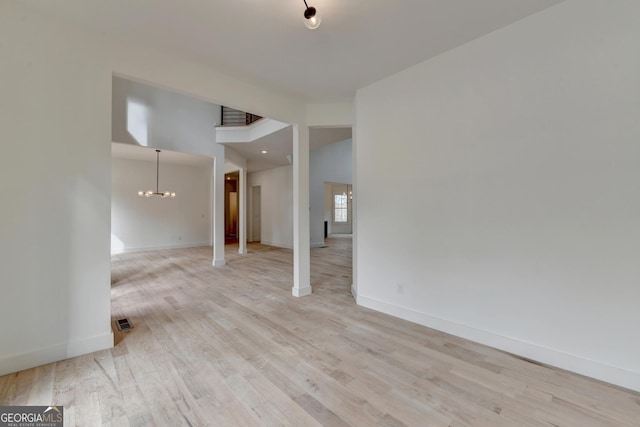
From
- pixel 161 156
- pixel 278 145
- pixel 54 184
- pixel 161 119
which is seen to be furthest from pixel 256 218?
pixel 54 184

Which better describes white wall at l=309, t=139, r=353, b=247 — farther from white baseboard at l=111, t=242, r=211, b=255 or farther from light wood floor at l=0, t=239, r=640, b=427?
light wood floor at l=0, t=239, r=640, b=427

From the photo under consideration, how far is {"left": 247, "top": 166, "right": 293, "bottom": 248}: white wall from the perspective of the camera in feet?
28.2

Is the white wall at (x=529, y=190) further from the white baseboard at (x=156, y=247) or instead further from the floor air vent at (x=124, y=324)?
the white baseboard at (x=156, y=247)

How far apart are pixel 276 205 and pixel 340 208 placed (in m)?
4.90

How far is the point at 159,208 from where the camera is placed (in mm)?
8281

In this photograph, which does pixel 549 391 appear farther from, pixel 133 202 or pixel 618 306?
Answer: pixel 133 202

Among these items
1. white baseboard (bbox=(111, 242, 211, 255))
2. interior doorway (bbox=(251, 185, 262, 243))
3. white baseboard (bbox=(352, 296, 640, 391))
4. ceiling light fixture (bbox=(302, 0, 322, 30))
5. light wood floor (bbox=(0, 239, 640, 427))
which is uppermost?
ceiling light fixture (bbox=(302, 0, 322, 30))

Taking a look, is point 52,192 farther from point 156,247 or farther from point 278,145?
point 156,247

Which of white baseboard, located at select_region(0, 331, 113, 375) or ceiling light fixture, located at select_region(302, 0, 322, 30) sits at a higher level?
ceiling light fixture, located at select_region(302, 0, 322, 30)

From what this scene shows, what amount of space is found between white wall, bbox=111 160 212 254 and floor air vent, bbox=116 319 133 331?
5.82 m

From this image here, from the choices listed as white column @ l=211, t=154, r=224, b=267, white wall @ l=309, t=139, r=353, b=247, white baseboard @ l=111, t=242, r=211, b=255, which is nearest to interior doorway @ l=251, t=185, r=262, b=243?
white baseboard @ l=111, t=242, r=211, b=255

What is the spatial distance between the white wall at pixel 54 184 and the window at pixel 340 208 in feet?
35.8

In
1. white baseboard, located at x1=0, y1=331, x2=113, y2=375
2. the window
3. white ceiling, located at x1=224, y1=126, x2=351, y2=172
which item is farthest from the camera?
the window

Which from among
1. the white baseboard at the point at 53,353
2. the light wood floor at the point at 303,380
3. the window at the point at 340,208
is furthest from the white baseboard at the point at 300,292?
the window at the point at 340,208
